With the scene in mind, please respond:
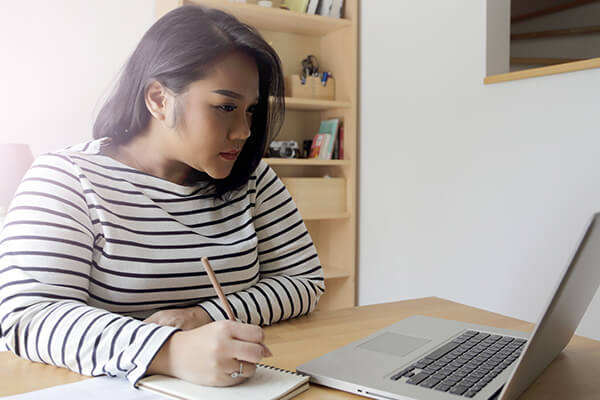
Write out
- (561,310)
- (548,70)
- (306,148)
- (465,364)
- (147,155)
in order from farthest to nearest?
(306,148) < (548,70) < (147,155) < (465,364) < (561,310)

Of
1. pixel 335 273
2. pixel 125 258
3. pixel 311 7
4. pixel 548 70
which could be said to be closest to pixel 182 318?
pixel 125 258

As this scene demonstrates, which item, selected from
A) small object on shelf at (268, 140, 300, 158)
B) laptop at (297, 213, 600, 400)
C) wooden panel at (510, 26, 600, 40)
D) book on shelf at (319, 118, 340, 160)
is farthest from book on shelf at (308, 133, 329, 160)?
laptop at (297, 213, 600, 400)

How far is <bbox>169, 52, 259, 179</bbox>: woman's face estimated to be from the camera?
1008mm

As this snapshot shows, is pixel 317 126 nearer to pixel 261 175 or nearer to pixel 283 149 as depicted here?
pixel 283 149

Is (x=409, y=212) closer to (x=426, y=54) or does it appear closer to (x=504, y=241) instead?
(x=504, y=241)

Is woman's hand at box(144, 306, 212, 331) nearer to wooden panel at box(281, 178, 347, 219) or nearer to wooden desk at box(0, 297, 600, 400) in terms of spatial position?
wooden desk at box(0, 297, 600, 400)

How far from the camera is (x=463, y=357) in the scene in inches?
30.3

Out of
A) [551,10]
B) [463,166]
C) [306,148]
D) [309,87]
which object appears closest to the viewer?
[463,166]

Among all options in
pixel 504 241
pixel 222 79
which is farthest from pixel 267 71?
pixel 504 241

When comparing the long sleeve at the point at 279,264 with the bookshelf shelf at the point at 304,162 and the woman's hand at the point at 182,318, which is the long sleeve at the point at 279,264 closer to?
the woman's hand at the point at 182,318

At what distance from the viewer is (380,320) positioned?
101cm

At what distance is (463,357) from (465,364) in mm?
32

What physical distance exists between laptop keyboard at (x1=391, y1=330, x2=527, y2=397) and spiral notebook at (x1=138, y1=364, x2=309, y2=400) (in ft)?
0.42

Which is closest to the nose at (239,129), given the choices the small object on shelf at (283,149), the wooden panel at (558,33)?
the small object on shelf at (283,149)
